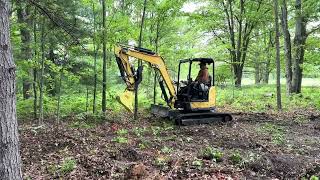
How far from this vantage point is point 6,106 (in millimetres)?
4336

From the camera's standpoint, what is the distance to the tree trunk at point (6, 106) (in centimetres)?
429

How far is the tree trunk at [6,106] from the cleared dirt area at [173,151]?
161 cm

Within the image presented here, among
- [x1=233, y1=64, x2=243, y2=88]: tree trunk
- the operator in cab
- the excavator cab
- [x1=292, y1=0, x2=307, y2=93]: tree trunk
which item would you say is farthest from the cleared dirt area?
[x1=233, y1=64, x2=243, y2=88]: tree trunk

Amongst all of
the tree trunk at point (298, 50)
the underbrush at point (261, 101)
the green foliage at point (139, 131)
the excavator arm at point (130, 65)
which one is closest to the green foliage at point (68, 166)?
the green foliage at point (139, 131)

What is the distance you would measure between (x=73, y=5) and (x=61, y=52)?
1.87 m

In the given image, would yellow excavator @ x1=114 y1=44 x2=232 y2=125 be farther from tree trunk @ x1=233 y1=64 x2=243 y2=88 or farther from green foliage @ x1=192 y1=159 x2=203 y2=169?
tree trunk @ x1=233 y1=64 x2=243 y2=88

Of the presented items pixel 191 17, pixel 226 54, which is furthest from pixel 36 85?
pixel 226 54

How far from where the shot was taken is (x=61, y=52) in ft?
43.0

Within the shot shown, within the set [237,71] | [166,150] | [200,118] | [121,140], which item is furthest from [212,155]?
[237,71]

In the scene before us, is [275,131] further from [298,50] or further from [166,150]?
[298,50]

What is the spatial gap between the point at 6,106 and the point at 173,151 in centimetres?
421

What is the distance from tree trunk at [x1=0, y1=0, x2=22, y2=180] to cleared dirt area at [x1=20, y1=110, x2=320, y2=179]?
1.61m

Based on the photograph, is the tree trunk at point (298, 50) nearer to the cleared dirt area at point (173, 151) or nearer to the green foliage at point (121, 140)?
the cleared dirt area at point (173, 151)

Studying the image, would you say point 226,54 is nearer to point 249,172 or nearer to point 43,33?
point 43,33
